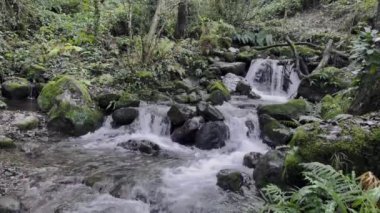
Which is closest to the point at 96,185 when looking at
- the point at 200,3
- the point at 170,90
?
the point at 170,90

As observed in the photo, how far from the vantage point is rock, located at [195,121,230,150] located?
7.91 meters

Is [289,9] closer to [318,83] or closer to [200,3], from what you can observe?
[200,3]

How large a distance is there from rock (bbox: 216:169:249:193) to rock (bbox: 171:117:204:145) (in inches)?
83.4

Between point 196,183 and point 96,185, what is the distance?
1504 mm

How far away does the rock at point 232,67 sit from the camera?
13000 mm

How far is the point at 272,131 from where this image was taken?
8078 mm

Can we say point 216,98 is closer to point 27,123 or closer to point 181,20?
point 27,123

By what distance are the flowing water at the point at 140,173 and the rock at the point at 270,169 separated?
0.69 ft

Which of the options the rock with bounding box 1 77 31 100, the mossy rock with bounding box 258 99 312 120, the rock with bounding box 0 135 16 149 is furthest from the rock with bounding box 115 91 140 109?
the mossy rock with bounding box 258 99 312 120

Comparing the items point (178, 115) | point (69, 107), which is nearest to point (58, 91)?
point (69, 107)

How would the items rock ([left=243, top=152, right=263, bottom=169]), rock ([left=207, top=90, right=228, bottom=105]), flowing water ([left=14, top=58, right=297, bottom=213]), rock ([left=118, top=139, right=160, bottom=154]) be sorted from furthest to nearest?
rock ([left=207, top=90, right=228, bottom=105]), rock ([left=118, top=139, right=160, bottom=154]), rock ([left=243, top=152, right=263, bottom=169]), flowing water ([left=14, top=58, right=297, bottom=213])

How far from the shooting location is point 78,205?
5.19 m

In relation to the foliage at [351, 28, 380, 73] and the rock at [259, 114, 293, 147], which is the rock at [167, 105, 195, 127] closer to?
the rock at [259, 114, 293, 147]

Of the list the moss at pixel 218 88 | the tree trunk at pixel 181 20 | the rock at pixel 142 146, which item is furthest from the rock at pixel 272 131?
the tree trunk at pixel 181 20
